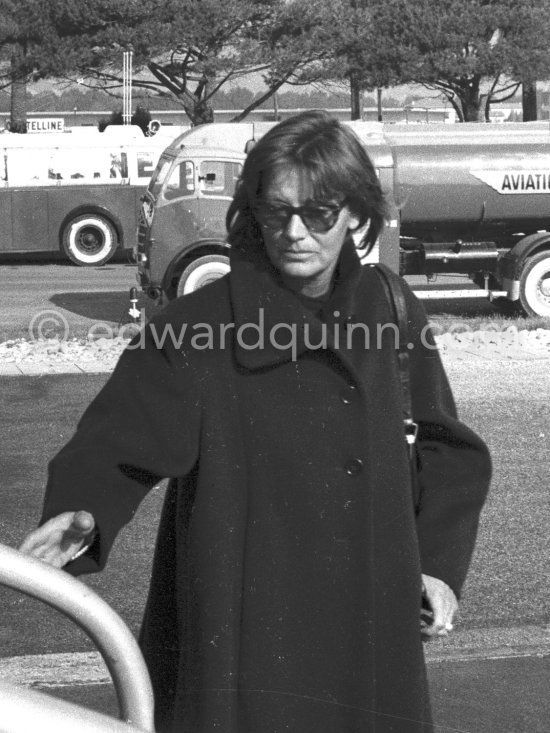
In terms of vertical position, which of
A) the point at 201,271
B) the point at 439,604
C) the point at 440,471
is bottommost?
the point at 439,604

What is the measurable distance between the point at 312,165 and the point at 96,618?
3.32 ft

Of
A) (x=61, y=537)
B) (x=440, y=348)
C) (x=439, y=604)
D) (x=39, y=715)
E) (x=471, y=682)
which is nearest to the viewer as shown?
(x=39, y=715)

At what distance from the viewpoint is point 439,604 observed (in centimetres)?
255

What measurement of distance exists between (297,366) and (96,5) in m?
38.5

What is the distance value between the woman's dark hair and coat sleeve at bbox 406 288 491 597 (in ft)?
0.86

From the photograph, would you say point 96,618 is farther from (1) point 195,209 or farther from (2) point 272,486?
(1) point 195,209

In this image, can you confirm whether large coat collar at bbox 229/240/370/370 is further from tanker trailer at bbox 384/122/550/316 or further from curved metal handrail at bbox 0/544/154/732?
tanker trailer at bbox 384/122/550/316

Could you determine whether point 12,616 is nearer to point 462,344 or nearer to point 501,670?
point 501,670

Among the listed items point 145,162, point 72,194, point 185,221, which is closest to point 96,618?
point 185,221

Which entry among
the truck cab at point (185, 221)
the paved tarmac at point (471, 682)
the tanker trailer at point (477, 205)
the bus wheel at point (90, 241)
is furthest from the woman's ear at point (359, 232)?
the bus wheel at point (90, 241)

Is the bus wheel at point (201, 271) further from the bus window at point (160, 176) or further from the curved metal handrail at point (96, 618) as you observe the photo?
the curved metal handrail at point (96, 618)

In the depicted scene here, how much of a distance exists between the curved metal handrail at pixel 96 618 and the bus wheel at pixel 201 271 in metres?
12.6

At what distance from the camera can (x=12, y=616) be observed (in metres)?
5.41

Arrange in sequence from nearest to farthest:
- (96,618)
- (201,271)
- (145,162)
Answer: (96,618), (201,271), (145,162)
